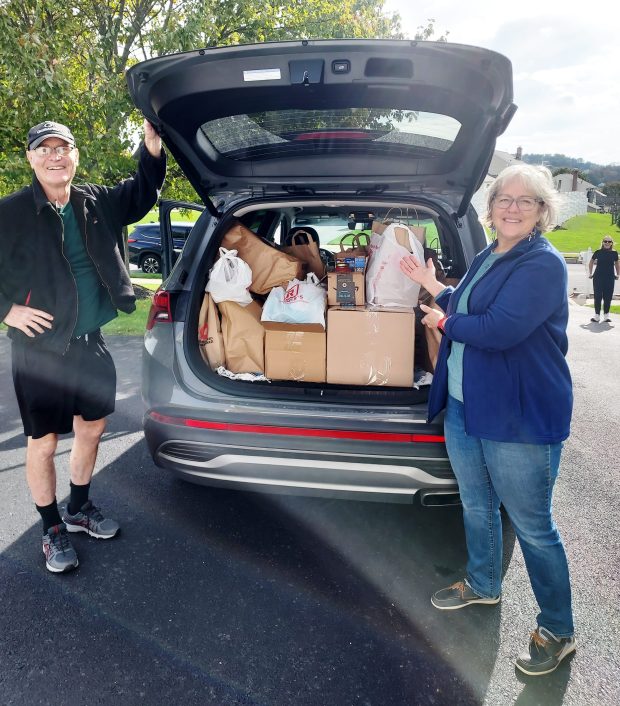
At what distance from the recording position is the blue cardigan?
5.15ft

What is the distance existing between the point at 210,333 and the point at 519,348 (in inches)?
58.4

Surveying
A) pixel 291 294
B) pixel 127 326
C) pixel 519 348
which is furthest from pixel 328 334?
pixel 127 326

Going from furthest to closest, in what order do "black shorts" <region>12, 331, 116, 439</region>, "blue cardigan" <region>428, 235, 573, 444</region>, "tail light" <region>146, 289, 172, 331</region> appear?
1. "tail light" <region>146, 289, 172, 331</region>
2. "black shorts" <region>12, 331, 116, 439</region>
3. "blue cardigan" <region>428, 235, 573, 444</region>

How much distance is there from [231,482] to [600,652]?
4.83 feet

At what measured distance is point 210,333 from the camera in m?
2.59

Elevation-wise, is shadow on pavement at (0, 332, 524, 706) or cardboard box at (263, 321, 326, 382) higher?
cardboard box at (263, 321, 326, 382)

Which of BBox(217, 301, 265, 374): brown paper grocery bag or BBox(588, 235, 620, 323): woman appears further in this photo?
BBox(588, 235, 620, 323): woman

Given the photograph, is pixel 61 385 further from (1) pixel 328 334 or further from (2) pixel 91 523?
(1) pixel 328 334

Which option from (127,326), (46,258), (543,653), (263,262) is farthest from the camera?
(127,326)

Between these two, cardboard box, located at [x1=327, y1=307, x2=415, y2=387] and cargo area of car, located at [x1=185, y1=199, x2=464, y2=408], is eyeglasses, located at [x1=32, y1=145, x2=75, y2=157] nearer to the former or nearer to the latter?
cargo area of car, located at [x1=185, y1=199, x2=464, y2=408]

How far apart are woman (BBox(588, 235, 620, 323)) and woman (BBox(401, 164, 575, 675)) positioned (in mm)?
8147

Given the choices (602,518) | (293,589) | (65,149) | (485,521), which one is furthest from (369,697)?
(65,149)

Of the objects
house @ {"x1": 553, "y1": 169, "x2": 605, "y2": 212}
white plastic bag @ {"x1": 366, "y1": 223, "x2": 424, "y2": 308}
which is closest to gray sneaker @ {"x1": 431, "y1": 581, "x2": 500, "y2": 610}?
white plastic bag @ {"x1": 366, "y1": 223, "x2": 424, "y2": 308}

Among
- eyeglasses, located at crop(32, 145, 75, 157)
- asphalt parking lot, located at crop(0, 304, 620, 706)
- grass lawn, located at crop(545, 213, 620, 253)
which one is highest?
eyeglasses, located at crop(32, 145, 75, 157)
